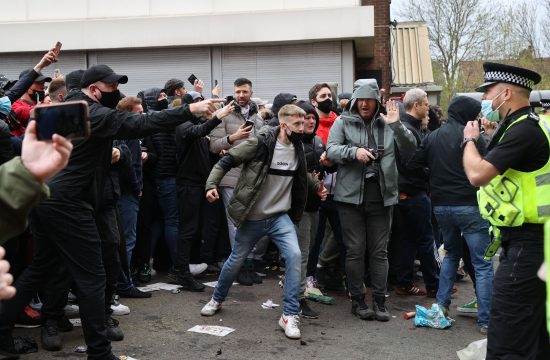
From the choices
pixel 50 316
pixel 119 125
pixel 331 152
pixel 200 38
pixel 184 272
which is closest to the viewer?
pixel 119 125

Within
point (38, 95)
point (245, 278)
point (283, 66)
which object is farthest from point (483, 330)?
point (283, 66)

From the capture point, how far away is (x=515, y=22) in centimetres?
3594

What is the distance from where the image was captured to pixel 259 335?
18.7 feet

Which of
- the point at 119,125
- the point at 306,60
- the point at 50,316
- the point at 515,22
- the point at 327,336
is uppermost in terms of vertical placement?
the point at 515,22

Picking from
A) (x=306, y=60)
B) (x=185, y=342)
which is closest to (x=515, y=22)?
(x=306, y=60)

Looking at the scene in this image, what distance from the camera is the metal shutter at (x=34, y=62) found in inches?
600

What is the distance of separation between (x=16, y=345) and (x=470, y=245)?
4.00 m

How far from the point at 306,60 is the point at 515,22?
25.6m

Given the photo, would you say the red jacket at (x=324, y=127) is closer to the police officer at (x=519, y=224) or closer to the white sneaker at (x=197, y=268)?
the white sneaker at (x=197, y=268)

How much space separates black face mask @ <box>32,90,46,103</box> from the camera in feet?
22.2

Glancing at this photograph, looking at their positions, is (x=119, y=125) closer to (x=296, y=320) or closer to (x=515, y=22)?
(x=296, y=320)

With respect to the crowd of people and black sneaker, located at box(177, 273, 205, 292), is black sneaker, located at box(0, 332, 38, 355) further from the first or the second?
black sneaker, located at box(177, 273, 205, 292)

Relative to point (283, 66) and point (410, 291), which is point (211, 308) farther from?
point (283, 66)

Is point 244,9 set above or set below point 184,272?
above
